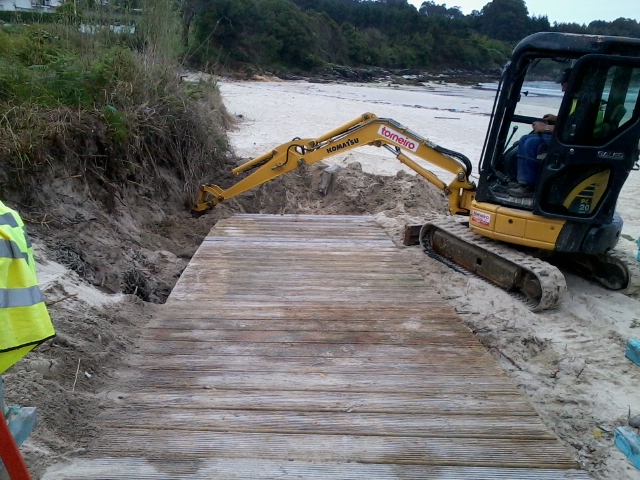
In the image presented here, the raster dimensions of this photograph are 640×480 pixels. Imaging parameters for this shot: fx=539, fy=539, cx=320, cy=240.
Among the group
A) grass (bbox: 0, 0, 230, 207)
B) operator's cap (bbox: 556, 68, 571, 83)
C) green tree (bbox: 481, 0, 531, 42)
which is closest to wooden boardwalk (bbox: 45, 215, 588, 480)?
grass (bbox: 0, 0, 230, 207)

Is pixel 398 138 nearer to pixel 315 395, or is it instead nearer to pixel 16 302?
pixel 315 395

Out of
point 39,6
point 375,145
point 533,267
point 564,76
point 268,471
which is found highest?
point 39,6

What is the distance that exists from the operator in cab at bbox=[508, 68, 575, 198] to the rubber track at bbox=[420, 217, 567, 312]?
0.59 metres

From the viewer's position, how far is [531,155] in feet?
17.8

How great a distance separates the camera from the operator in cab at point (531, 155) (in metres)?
5.35

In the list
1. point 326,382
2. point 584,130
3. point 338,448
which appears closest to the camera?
point 338,448

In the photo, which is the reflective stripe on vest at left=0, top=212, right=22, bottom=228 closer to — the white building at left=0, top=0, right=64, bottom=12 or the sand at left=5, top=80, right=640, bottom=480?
the sand at left=5, top=80, right=640, bottom=480

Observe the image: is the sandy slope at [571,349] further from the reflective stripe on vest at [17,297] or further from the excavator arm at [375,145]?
the reflective stripe on vest at [17,297]

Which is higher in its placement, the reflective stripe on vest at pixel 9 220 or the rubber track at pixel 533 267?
the reflective stripe on vest at pixel 9 220

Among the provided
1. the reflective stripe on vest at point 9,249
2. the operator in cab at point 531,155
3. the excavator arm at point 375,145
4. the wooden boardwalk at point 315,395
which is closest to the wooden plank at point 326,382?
the wooden boardwalk at point 315,395

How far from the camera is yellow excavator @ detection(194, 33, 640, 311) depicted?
484 centimetres

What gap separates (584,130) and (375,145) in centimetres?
249

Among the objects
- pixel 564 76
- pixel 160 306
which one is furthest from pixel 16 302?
pixel 564 76

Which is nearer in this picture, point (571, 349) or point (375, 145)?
point (571, 349)
